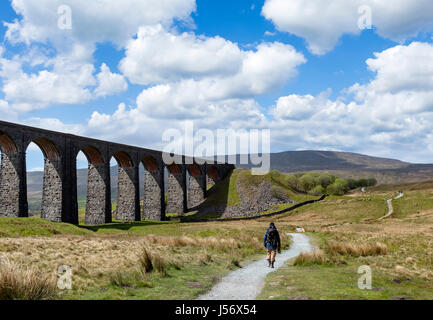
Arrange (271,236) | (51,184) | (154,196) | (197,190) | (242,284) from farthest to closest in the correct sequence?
Answer: 1. (197,190)
2. (154,196)
3. (51,184)
4. (271,236)
5. (242,284)

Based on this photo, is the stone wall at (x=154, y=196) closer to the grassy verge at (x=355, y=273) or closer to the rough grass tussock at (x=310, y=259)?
the grassy verge at (x=355, y=273)

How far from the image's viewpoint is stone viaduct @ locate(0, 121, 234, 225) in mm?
35875

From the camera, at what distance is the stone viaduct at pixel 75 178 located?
35875mm

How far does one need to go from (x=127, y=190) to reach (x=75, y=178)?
1207 centimetres

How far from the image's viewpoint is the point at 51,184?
134ft

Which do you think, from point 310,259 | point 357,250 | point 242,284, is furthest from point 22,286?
point 357,250

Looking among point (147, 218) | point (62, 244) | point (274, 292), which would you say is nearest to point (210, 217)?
point (147, 218)

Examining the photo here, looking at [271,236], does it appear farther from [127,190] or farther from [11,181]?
[127,190]

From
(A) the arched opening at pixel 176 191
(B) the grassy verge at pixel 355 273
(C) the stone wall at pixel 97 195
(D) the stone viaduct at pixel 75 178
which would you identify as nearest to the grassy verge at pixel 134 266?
(B) the grassy verge at pixel 355 273

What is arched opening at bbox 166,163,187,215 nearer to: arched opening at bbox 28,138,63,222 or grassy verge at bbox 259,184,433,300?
arched opening at bbox 28,138,63,222

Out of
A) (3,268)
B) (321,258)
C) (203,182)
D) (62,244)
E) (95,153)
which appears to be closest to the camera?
(3,268)
